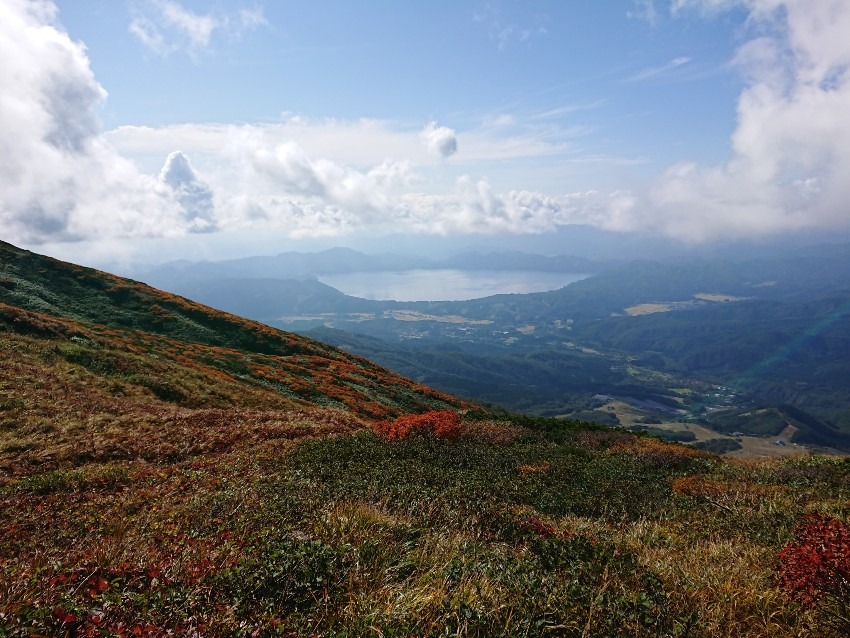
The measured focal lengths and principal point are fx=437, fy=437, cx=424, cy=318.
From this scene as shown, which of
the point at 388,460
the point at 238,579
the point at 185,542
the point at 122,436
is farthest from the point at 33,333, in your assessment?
the point at 238,579

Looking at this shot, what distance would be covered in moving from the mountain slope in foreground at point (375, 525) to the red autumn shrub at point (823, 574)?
35 mm

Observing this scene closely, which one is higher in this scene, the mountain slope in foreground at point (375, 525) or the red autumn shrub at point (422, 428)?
the mountain slope in foreground at point (375, 525)

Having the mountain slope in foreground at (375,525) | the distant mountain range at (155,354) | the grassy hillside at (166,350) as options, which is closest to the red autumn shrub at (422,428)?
the mountain slope in foreground at (375,525)

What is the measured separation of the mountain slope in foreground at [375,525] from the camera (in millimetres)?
5234

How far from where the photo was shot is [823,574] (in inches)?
245

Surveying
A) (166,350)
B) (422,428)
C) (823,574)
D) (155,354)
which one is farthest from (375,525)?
(166,350)

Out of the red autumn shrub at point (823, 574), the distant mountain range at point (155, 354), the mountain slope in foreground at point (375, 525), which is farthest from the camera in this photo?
the distant mountain range at point (155, 354)

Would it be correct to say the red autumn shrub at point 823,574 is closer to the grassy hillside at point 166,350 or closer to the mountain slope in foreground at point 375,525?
the mountain slope in foreground at point 375,525

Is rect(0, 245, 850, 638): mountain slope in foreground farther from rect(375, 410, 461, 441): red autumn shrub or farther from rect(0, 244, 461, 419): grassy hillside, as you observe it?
rect(0, 244, 461, 419): grassy hillside

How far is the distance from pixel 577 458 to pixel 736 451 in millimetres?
217640

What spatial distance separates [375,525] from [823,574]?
686 cm

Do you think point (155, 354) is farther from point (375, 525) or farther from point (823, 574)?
point (823, 574)

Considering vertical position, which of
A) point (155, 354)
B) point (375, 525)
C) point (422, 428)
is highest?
point (375, 525)

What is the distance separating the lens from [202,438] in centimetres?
1750
